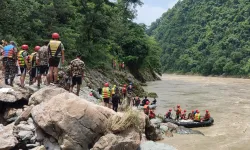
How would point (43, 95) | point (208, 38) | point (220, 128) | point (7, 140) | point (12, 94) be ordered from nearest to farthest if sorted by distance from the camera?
point (7, 140)
point (43, 95)
point (12, 94)
point (220, 128)
point (208, 38)

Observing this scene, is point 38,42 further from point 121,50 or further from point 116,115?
point 121,50

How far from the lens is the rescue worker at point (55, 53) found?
786 centimetres

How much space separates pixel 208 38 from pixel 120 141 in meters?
98.8

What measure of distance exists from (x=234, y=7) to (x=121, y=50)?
78.9 metres

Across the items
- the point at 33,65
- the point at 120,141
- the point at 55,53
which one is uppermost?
the point at 55,53

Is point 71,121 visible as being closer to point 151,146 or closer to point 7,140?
point 7,140

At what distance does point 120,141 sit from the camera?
6816mm

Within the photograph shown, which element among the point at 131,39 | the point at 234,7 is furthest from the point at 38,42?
the point at 234,7

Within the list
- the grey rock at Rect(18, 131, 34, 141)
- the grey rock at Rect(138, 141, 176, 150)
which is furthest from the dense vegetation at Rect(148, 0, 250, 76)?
the grey rock at Rect(18, 131, 34, 141)

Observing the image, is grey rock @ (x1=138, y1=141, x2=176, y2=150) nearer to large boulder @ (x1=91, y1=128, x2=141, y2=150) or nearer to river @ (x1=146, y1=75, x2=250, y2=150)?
large boulder @ (x1=91, y1=128, x2=141, y2=150)

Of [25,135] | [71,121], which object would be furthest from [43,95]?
[71,121]

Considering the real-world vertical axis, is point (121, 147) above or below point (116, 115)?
below

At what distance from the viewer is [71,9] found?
68.6 ft

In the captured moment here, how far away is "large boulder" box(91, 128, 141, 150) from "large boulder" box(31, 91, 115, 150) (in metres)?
0.25
